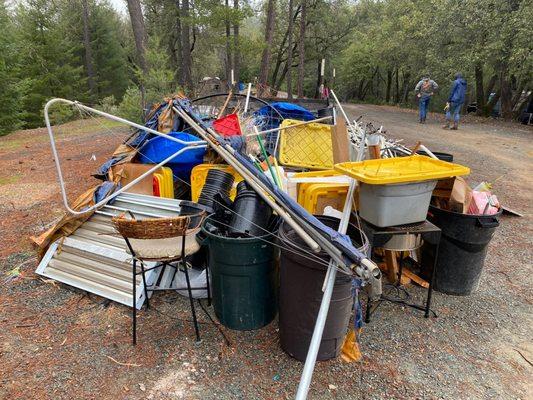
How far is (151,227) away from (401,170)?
192 centimetres

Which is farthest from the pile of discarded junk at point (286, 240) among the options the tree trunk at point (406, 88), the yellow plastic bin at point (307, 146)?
the tree trunk at point (406, 88)

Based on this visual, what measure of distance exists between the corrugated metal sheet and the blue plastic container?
2.81 ft

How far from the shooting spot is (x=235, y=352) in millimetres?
2582

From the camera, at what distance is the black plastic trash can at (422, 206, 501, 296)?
301 cm

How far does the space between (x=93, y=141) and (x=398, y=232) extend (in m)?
9.79

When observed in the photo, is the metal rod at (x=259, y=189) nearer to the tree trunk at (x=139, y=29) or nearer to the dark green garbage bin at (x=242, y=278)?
Result: the dark green garbage bin at (x=242, y=278)

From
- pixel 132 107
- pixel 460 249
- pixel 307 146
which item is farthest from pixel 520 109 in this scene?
pixel 460 249

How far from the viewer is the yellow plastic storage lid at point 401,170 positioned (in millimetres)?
2516

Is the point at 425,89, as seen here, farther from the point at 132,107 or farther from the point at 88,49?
the point at 88,49

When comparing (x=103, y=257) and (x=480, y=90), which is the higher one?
(x=480, y=90)

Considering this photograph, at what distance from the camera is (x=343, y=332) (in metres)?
2.48

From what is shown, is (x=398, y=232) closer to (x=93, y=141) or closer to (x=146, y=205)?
(x=146, y=205)

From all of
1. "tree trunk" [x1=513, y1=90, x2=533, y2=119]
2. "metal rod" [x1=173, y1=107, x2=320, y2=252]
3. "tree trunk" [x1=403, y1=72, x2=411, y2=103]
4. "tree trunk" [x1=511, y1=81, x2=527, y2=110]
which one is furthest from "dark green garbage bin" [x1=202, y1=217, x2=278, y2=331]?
A: "tree trunk" [x1=403, y1=72, x2=411, y2=103]

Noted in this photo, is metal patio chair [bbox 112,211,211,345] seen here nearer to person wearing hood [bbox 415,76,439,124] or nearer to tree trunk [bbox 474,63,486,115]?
person wearing hood [bbox 415,76,439,124]
